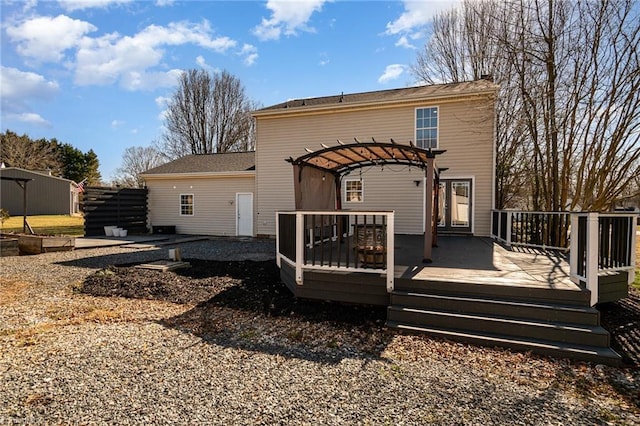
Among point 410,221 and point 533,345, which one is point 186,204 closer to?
point 410,221

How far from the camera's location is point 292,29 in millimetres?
10672

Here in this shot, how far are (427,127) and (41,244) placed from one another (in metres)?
13.1

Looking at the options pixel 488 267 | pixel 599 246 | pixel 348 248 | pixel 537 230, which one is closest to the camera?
pixel 599 246

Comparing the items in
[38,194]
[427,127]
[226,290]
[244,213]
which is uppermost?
[427,127]

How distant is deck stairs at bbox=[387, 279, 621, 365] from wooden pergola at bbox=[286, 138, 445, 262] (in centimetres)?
145

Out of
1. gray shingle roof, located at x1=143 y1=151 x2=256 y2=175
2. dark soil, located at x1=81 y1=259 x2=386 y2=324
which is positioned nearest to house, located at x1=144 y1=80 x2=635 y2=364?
gray shingle roof, located at x1=143 y1=151 x2=256 y2=175

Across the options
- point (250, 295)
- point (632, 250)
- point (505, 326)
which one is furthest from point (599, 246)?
point (250, 295)

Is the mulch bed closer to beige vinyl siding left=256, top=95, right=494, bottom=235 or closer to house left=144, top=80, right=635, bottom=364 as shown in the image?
house left=144, top=80, right=635, bottom=364

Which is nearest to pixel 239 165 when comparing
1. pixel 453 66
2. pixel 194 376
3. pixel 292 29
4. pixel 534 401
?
pixel 292 29

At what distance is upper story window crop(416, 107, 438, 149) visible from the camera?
11156 mm

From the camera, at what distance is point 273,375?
9.95ft

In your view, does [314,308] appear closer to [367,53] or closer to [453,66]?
[367,53]

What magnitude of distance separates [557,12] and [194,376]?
1090cm

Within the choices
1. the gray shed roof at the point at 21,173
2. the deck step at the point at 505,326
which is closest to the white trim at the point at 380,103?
the deck step at the point at 505,326
